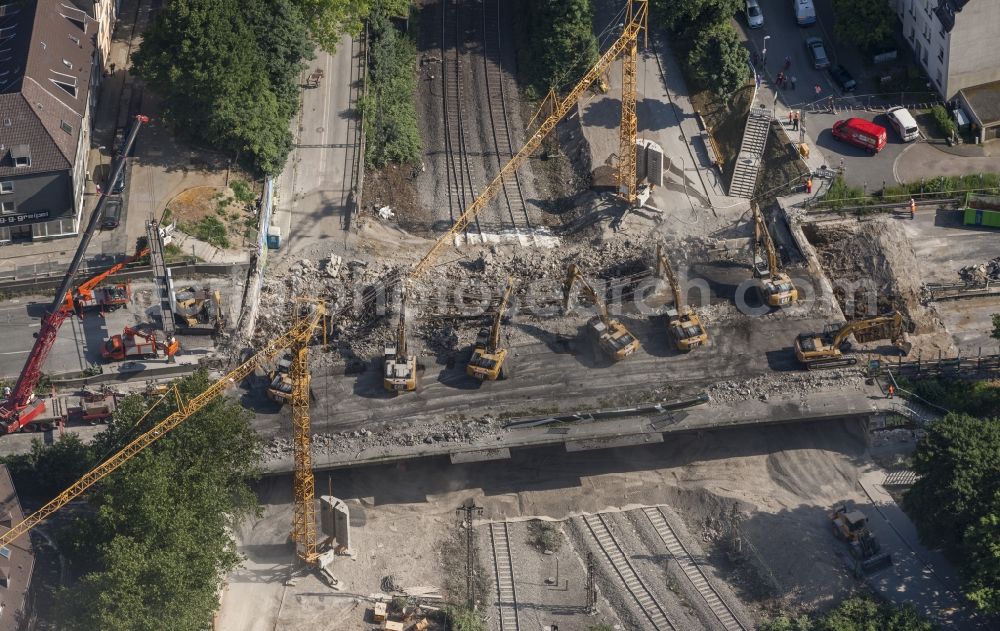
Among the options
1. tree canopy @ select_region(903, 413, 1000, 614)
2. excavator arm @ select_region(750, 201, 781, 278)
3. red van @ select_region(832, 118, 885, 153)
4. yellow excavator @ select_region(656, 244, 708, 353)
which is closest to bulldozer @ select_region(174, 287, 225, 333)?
yellow excavator @ select_region(656, 244, 708, 353)

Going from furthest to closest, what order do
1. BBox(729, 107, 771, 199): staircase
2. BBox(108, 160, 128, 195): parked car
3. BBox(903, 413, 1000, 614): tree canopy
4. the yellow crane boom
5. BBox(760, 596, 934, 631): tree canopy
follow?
BBox(729, 107, 771, 199): staircase, the yellow crane boom, BBox(108, 160, 128, 195): parked car, BBox(760, 596, 934, 631): tree canopy, BBox(903, 413, 1000, 614): tree canopy

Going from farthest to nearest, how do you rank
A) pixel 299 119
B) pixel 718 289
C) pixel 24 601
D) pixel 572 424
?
pixel 299 119 → pixel 718 289 → pixel 572 424 → pixel 24 601

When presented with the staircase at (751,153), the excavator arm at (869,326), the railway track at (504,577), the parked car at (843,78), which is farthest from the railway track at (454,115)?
the parked car at (843,78)

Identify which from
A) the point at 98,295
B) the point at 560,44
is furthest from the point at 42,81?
the point at 560,44

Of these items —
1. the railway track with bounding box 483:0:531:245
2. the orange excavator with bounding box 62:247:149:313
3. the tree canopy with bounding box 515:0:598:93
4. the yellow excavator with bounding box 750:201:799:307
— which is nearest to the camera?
the orange excavator with bounding box 62:247:149:313

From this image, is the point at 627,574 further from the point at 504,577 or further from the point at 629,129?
the point at 629,129

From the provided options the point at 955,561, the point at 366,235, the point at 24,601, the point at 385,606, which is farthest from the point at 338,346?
the point at 955,561

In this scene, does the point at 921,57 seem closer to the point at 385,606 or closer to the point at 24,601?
the point at 385,606

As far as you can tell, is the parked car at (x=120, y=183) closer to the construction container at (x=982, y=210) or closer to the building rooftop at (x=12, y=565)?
the building rooftop at (x=12, y=565)

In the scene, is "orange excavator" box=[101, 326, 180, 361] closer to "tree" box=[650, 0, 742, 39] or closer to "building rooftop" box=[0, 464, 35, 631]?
"building rooftop" box=[0, 464, 35, 631]
